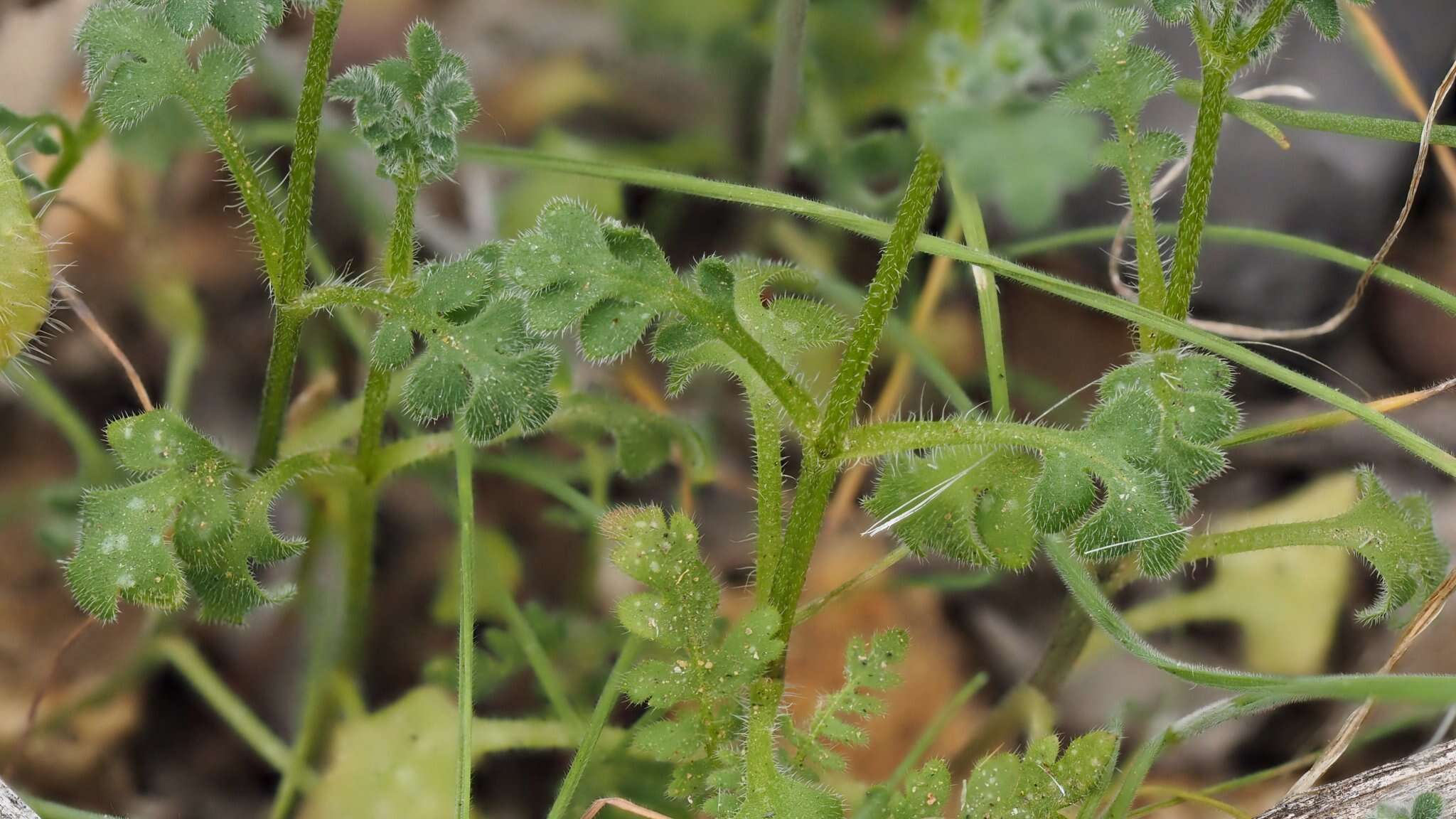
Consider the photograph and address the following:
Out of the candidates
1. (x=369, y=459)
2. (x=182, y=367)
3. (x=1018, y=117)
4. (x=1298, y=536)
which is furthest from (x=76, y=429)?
(x=1298, y=536)

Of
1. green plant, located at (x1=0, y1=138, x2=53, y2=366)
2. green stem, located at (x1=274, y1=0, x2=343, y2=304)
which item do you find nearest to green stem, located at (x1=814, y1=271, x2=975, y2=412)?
green stem, located at (x1=274, y1=0, x2=343, y2=304)

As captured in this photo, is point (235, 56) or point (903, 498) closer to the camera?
point (903, 498)

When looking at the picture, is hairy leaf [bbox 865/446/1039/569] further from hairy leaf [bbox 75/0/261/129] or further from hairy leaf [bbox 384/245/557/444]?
hairy leaf [bbox 75/0/261/129]

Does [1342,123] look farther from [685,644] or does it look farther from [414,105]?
[414,105]

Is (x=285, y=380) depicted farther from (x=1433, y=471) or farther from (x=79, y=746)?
(x=1433, y=471)

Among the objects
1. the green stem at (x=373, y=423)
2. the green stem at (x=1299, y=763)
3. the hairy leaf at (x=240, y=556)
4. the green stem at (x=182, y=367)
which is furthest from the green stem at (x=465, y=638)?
the green stem at (x=1299, y=763)

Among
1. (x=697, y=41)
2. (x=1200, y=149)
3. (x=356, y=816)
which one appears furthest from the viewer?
(x=697, y=41)

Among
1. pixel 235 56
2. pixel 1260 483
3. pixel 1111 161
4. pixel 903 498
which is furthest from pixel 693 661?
pixel 1260 483
